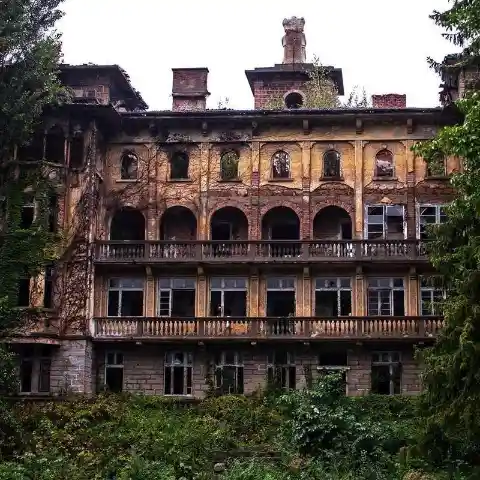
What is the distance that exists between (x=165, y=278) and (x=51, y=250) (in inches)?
216

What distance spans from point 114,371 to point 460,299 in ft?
68.8

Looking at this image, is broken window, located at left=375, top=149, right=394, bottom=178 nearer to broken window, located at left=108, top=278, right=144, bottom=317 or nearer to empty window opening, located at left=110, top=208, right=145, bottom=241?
empty window opening, located at left=110, top=208, right=145, bottom=241

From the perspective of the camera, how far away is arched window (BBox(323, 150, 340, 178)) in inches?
1703

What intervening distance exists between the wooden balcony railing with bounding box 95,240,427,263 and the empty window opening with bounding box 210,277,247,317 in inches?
53.9

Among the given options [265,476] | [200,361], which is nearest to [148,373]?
[200,361]

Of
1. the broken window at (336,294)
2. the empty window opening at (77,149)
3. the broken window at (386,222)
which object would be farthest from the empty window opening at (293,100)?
the empty window opening at (77,149)

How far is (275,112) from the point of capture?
42969mm

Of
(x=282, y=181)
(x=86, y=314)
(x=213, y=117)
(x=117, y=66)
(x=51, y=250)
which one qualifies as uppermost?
(x=117, y=66)

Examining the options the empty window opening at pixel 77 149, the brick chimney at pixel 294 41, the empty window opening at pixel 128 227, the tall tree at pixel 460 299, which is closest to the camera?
the tall tree at pixel 460 299

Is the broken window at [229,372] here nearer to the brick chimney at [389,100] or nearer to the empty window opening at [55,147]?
the empty window opening at [55,147]

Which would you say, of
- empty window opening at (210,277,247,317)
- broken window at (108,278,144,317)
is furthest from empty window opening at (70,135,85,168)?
empty window opening at (210,277,247,317)

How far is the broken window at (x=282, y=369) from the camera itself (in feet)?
135

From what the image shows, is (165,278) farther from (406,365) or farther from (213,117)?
(406,365)

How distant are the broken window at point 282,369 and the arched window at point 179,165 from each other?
9622mm
